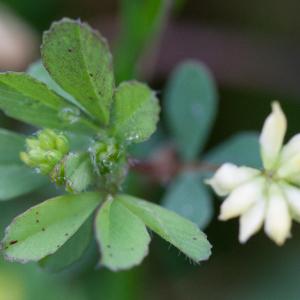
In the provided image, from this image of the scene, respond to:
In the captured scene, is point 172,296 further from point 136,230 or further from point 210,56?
point 136,230

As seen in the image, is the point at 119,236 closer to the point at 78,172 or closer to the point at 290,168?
the point at 78,172

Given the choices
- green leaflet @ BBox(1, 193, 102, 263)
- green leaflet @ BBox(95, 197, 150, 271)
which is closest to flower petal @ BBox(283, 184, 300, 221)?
green leaflet @ BBox(95, 197, 150, 271)

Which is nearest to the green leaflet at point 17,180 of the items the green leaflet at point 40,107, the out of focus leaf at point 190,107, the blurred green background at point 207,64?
the green leaflet at point 40,107

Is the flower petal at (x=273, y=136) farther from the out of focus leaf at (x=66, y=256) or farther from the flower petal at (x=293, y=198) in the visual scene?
the out of focus leaf at (x=66, y=256)

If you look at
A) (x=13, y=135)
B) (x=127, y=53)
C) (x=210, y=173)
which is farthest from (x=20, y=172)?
(x=127, y=53)

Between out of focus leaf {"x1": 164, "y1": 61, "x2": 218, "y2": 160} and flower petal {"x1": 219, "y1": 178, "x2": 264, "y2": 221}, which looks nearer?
flower petal {"x1": 219, "y1": 178, "x2": 264, "y2": 221}

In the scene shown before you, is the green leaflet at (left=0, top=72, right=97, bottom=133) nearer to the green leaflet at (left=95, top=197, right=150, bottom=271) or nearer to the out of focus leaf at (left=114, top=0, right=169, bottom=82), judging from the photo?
the green leaflet at (left=95, top=197, right=150, bottom=271)
